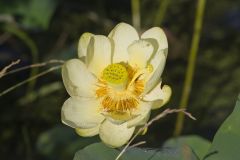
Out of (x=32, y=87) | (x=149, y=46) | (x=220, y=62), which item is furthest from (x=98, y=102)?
(x=220, y=62)

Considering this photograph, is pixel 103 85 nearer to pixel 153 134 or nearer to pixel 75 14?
pixel 153 134

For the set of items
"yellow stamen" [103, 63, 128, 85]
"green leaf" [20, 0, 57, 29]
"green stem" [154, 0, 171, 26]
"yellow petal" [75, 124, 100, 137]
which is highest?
"yellow stamen" [103, 63, 128, 85]

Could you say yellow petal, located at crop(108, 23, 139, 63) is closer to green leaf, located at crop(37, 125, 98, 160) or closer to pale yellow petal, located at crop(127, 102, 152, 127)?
pale yellow petal, located at crop(127, 102, 152, 127)

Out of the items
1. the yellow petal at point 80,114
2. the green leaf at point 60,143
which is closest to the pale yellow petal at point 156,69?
the yellow petal at point 80,114

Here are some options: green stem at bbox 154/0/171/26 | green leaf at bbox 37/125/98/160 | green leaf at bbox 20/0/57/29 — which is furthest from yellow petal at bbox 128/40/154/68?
green stem at bbox 154/0/171/26

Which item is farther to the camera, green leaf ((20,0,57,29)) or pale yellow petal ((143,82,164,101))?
green leaf ((20,0,57,29))

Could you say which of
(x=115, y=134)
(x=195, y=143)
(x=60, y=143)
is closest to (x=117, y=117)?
(x=115, y=134)
